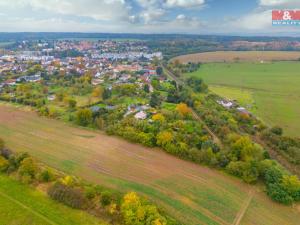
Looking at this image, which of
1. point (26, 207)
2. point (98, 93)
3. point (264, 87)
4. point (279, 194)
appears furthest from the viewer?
point (264, 87)

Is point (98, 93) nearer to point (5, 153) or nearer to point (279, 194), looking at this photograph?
point (5, 153)

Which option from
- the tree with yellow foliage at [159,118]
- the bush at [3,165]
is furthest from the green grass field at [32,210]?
the tree with yellow foliage at [159,118]

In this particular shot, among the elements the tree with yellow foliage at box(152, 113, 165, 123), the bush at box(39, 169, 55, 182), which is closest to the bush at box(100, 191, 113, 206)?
the bush at box(39, 169, 55, 182)

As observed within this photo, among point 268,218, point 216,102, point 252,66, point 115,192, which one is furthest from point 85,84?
point 252,66

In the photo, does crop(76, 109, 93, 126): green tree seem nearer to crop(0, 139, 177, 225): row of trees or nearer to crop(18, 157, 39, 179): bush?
crop(0, 139, 177, 225): row of trees

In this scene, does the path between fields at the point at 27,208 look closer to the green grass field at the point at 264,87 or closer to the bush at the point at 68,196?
the bush at the point at 68,196

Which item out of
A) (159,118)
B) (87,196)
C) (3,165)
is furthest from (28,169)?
(159,118)
